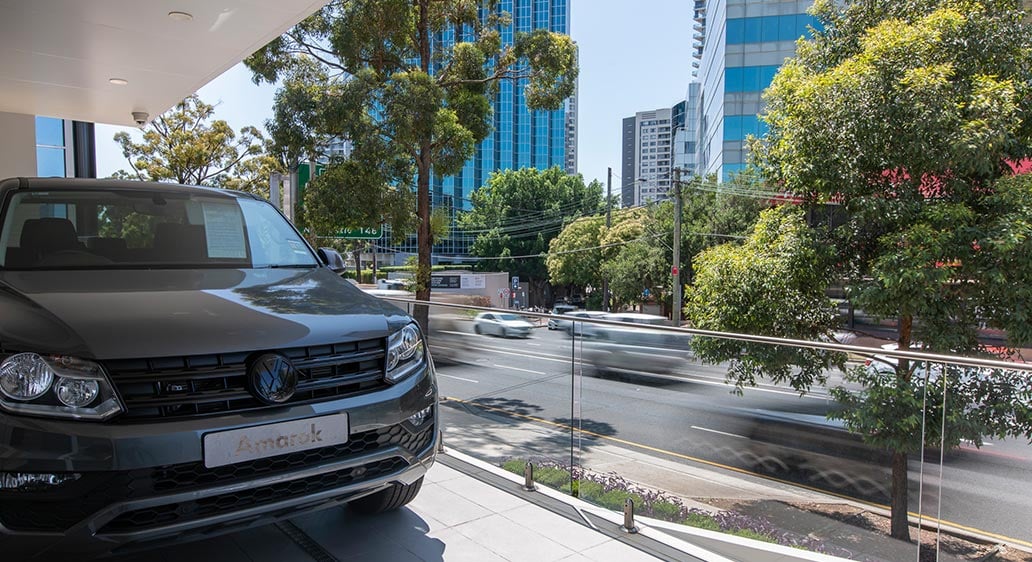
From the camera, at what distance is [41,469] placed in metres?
1.71

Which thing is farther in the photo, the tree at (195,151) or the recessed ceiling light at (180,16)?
the tree at (195,151)

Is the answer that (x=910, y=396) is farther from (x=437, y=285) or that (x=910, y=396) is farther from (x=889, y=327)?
(x=437, y=285)

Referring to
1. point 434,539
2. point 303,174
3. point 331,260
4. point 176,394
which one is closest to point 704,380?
point 434,539

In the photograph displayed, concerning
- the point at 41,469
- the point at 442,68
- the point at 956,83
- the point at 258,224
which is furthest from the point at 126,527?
the point at 442,68

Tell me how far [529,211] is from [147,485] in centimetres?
5229

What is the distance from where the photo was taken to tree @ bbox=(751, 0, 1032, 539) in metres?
5.89

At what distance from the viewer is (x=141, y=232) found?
301 cm

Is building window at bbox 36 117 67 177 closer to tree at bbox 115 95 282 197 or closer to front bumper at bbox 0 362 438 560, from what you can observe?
tree at bbox 115 95 282 197

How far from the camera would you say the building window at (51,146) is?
43.5ft

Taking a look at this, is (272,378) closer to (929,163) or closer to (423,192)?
(929,163)

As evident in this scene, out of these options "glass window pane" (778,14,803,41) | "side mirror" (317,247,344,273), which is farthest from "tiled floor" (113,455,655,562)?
"glass window pane" (778,14,803,41)

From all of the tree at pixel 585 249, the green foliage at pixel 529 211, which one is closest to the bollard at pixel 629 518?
the tree at pixel 585 249

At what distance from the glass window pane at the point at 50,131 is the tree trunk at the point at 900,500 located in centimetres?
1661

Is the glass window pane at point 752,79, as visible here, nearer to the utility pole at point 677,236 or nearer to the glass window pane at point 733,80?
the glass window pane at point 733,80
